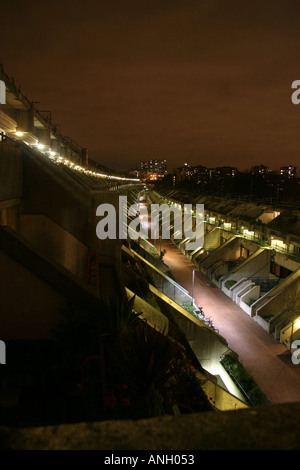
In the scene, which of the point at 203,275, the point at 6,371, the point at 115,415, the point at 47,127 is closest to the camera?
the point at 115,415

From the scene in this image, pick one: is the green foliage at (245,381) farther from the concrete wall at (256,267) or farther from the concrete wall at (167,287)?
the concrete wall at (256,267)

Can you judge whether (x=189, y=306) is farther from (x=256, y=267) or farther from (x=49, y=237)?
(x=49, y=237)

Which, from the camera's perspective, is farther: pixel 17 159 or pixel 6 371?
pixel 17 159

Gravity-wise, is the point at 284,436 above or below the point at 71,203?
below

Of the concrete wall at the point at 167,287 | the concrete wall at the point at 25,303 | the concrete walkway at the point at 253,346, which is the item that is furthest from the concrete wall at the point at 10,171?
the concrete walkway at the point at 253,346

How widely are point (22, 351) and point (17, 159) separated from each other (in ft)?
13.8

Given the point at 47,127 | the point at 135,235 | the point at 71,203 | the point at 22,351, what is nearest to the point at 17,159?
the point at 71,203

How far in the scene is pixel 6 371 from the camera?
16.5 ft

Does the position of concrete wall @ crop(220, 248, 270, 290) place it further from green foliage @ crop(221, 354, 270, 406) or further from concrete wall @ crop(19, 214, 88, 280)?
concrete wall @ crop(19, 214, 88, 280)

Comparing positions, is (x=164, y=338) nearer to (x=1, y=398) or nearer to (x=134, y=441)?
(x=1, y=398)

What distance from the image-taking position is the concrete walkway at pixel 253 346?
42.3 ft

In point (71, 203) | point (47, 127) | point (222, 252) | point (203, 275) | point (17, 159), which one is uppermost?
point (47, 127)

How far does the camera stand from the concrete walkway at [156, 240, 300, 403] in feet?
42.3

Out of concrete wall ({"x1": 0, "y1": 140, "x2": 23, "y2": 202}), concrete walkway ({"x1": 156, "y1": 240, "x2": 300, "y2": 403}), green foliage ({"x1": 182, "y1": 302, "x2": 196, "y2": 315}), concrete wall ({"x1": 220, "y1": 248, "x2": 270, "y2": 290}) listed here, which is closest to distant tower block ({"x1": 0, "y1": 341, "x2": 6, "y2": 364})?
concrete wall ({"x1": 0, "y1": 140, "x2": 23, "y2": 202})
